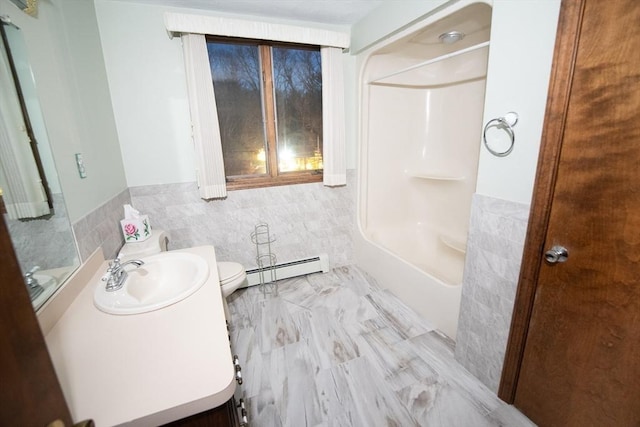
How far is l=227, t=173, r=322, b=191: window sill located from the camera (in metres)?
2.54

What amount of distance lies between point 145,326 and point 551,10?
1962mm

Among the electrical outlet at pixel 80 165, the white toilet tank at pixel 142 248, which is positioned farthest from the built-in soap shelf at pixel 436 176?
the electrical outlet at pixel 80 165

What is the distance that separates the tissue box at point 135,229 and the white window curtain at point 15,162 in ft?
2.47

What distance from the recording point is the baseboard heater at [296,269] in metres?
2.73

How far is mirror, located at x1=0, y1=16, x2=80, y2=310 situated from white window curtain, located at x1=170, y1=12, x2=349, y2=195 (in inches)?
43.4

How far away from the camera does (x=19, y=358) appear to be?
0.41 meters

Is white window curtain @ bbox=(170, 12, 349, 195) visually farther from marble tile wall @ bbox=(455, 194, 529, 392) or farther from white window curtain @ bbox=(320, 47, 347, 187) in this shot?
marble tile wall @ bbox=(455, 194, 529, 392)

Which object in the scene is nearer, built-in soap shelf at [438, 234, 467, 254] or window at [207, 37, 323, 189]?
window at [207, 37, 323, 189]

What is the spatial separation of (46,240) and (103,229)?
52cm

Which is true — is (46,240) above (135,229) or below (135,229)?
above

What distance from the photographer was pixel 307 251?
2.92 m

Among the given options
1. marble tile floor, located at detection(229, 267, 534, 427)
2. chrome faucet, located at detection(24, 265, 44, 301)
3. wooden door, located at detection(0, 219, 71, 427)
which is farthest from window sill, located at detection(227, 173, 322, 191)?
wooden door, located at detection(0, 219, 71, 427)

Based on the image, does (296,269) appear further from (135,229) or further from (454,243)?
(454,243)

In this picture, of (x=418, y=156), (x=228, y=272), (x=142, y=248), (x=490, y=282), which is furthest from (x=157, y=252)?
(x=418, y=156)
